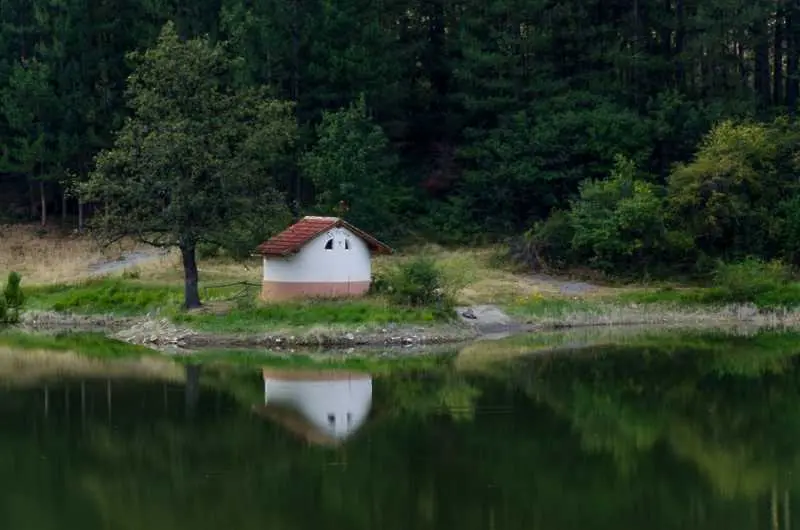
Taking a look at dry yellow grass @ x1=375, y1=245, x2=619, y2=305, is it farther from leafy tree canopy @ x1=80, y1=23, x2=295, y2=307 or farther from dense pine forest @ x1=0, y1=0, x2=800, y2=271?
leafy tree canopy @ x1=80, y1=23, x2=295, y2=307

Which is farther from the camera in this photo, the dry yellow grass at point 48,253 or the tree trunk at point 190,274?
the dry yellow grass at point 48,253

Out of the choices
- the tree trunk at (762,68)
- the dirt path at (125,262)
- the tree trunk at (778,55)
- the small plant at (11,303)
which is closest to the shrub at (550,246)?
the tree trunk at (762,68)

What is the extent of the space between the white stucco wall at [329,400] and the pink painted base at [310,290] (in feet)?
34.9

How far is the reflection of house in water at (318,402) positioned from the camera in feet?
96.1

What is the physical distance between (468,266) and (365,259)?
3.66 metres

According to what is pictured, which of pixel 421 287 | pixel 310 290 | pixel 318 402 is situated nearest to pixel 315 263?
pixel 310 290

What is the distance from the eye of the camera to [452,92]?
71.8 meters

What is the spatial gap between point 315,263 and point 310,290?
922mm

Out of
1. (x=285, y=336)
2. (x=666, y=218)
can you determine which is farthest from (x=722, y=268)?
(x=285, y=336)

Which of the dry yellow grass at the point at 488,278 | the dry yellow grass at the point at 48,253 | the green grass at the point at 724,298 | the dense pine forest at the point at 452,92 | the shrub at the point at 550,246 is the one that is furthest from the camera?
the dense pine forest at the point at 452,92

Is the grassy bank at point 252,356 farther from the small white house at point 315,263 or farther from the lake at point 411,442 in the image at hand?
the small white house at point 315,263

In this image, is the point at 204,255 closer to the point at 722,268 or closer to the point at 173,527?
the point at 722,268

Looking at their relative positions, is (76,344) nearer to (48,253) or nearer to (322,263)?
(322,263)

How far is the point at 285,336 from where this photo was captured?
44.3 meters
